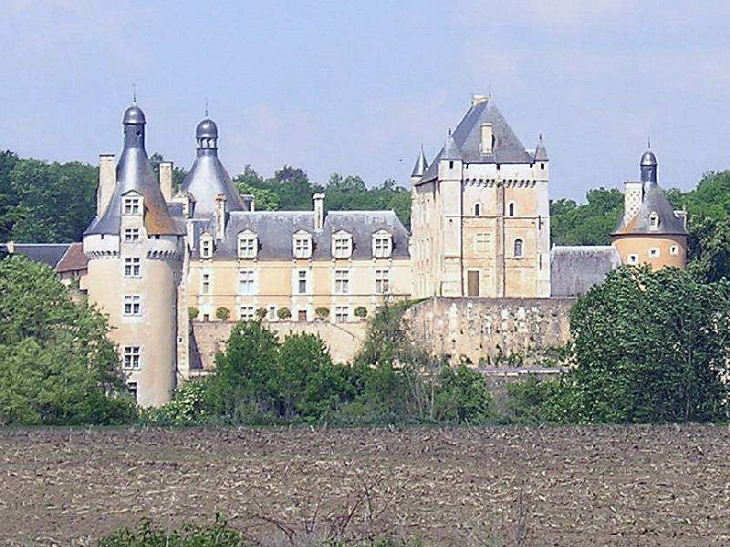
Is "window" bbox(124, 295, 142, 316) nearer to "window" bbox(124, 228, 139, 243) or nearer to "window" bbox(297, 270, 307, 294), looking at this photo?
"window" bbox(124, 228, 139, 243)

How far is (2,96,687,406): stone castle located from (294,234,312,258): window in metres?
0.03

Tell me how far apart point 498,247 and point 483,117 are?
4.45 meters

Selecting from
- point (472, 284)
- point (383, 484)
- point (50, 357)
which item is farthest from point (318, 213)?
point (383, 484)

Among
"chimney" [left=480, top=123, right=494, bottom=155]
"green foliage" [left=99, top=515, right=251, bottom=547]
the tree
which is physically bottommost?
"green foliage" [left=99, top=515, right=251, bottom=547]

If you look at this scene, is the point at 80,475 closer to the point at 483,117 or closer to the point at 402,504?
the point at 402,504

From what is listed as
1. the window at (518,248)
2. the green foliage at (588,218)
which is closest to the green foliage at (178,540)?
the window at (518,248)

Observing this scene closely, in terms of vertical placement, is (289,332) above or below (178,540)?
above

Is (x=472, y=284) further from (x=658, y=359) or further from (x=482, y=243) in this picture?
(x=658, y=359)

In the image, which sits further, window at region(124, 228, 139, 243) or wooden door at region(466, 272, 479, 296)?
wooden door at region(466, 272, 479, 296)

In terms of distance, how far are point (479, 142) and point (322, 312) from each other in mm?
7628

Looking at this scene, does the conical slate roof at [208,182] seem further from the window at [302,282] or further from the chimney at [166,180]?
the window at [302,282]

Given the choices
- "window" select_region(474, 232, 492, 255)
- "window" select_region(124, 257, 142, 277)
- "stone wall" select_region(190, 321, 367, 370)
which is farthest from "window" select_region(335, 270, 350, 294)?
"window" select_region(124, 257, 142, 277)

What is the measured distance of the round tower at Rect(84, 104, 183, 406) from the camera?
63.9 meters

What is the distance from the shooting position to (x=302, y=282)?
73.6 m
